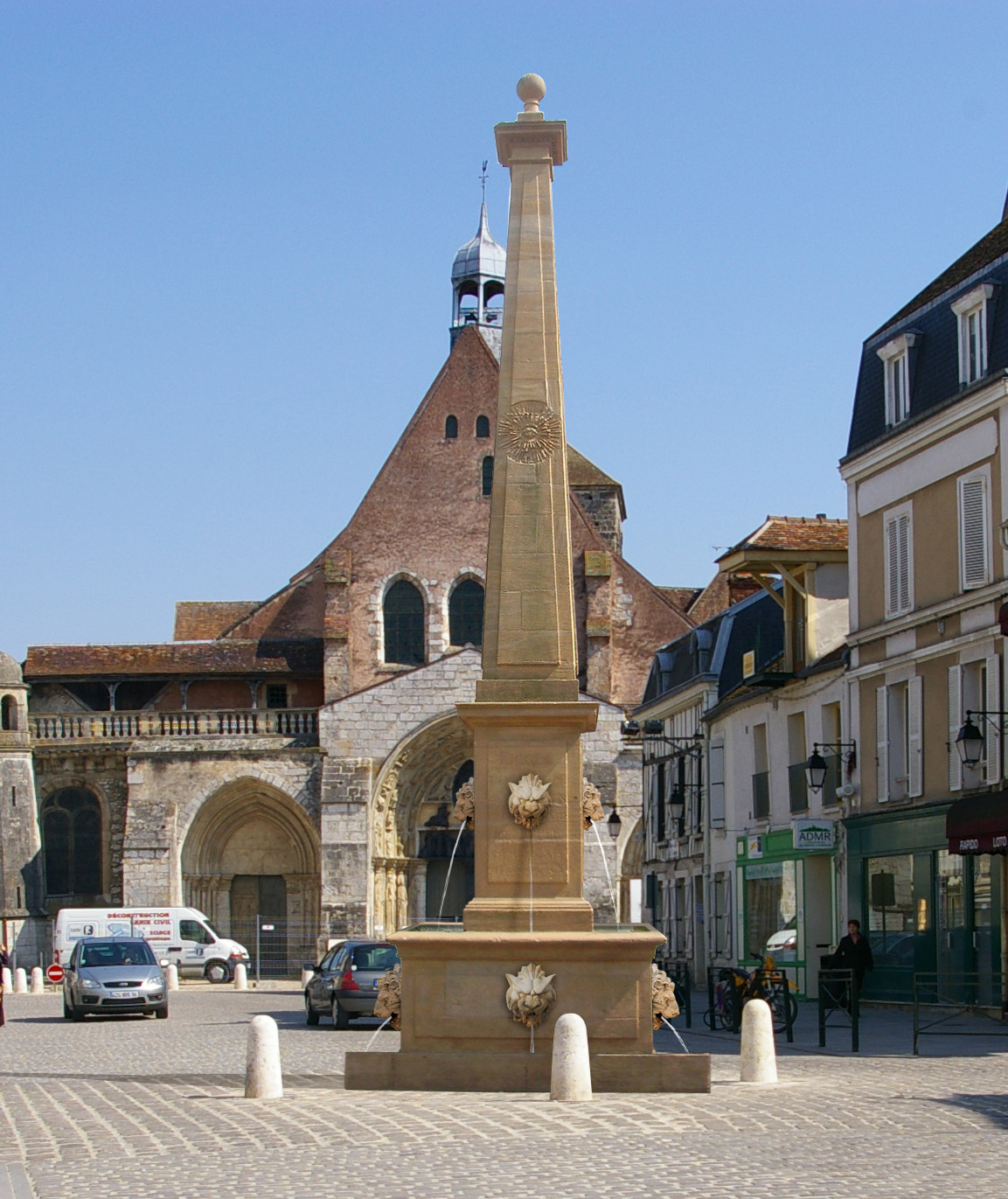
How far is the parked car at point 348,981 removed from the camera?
73.8 ft

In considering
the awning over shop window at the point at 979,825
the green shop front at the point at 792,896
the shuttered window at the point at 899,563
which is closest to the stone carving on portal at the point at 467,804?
the awning over shop window at the point at 979,825

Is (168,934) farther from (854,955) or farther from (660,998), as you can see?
(660,998)

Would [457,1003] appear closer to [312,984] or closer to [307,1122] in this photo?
[307,1122]

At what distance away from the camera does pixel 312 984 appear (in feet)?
77.5

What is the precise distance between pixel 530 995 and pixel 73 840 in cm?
3653

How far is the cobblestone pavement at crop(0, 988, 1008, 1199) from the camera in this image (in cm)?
862

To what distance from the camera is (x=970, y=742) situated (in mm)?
20422

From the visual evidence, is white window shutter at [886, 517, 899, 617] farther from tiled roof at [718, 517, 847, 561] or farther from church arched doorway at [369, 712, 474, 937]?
church arched doorway at [369, 712, 474, 937]

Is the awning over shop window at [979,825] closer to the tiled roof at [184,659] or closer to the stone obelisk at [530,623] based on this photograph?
the stone obelisk at [530,623]

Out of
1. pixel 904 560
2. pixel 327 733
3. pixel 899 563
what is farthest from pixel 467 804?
pixel 327 733

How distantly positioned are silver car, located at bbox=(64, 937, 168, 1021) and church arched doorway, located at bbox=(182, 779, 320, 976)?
1859 centimetres

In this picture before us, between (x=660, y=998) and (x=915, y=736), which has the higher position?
(x=915, y=736)

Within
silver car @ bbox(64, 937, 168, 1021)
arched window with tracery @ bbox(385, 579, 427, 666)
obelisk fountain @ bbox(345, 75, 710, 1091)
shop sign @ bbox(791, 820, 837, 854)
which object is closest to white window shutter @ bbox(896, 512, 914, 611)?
shop sign @ bbox(791, 820, 837, 854)

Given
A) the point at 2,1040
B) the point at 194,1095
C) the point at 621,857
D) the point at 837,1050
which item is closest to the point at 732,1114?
the point at 194,1095
